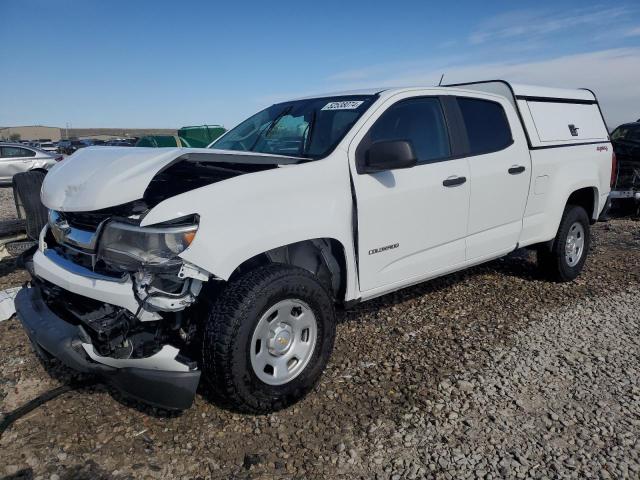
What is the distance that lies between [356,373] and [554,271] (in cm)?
294

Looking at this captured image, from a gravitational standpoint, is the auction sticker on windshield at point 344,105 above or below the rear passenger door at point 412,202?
above

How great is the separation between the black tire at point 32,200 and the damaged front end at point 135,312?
253cm

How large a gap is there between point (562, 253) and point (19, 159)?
16.5m

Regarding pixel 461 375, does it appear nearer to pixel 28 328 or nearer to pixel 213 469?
pixel 213 469

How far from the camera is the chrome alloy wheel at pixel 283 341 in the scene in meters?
2.82

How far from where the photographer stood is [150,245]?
255cm

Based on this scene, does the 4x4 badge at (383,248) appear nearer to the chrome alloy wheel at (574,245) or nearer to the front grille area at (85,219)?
the front grille area at (85,219)

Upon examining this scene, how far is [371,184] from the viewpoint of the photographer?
3354mm

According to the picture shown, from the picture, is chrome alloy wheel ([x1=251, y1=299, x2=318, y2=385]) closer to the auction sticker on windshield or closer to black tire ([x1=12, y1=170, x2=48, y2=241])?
the auction sticker on windshield

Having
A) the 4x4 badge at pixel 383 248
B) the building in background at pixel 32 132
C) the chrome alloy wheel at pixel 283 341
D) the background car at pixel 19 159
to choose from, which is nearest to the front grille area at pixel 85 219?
the chrome alloy wheel at pixel 283 341

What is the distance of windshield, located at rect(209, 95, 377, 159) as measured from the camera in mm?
3628

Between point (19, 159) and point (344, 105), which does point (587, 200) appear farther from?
point (19, 159)

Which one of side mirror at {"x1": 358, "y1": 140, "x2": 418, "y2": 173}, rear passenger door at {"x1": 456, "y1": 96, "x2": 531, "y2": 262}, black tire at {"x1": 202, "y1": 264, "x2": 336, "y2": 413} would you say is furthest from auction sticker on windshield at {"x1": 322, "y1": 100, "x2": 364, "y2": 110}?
black tire at {"x1": 202, "y1": 264, "x2": 336, "y2": 413}

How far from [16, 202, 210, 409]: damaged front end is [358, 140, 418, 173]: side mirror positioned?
1.27 metres
